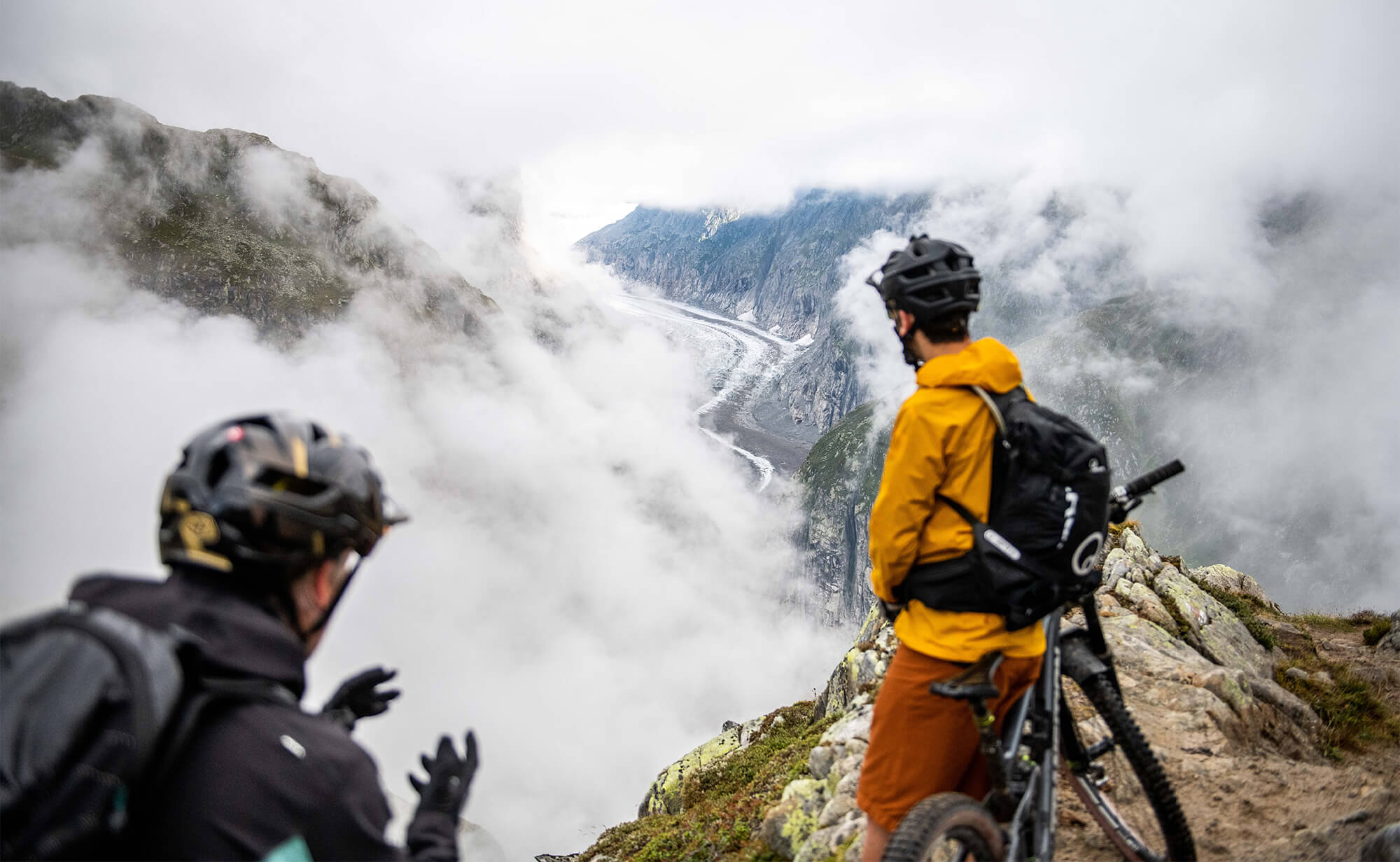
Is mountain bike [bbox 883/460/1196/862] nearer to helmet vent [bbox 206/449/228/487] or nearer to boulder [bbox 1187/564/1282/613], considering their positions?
helmet vent [bbox 206/449/228/487]

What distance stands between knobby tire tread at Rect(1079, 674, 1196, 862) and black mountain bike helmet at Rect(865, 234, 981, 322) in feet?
10.1

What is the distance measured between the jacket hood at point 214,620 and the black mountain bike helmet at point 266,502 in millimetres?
169

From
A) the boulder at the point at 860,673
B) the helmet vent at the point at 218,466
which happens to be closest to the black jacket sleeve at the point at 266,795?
the helmet vent at the point at 218,466

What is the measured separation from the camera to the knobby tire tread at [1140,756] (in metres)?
4.89

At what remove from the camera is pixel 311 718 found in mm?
2334

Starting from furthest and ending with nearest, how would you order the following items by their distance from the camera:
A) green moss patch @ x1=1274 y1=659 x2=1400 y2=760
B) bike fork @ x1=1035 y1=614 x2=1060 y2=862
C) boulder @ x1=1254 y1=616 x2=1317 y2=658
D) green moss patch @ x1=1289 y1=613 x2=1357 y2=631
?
green moss patch @ x1=1289 y1=613 x2=1357 y2=631, boulder @ x1=1254 y1=616 x2=1317 y2=658, green moss patch @ x1=1274 y1=659 x2=1400 y2=760, bike fork @ x1=1035 y1=614 x2=1060 y2=862

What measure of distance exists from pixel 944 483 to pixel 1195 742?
6878 millimetres

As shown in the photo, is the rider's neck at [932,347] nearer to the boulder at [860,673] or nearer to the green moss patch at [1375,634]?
the boulder at [860,673]

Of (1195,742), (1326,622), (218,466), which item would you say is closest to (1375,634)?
(1326,622)

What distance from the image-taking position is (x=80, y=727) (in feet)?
5.73

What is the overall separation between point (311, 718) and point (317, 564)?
733mm

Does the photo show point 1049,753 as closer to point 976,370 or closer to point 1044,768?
point 1044,768

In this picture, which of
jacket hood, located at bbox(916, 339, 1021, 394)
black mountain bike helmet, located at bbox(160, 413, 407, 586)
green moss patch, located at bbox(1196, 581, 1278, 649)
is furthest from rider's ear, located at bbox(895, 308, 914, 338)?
green moss patch, located at bbox(1196, 581, 1278, 649)

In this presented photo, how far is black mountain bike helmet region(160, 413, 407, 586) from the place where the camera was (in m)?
2.53
